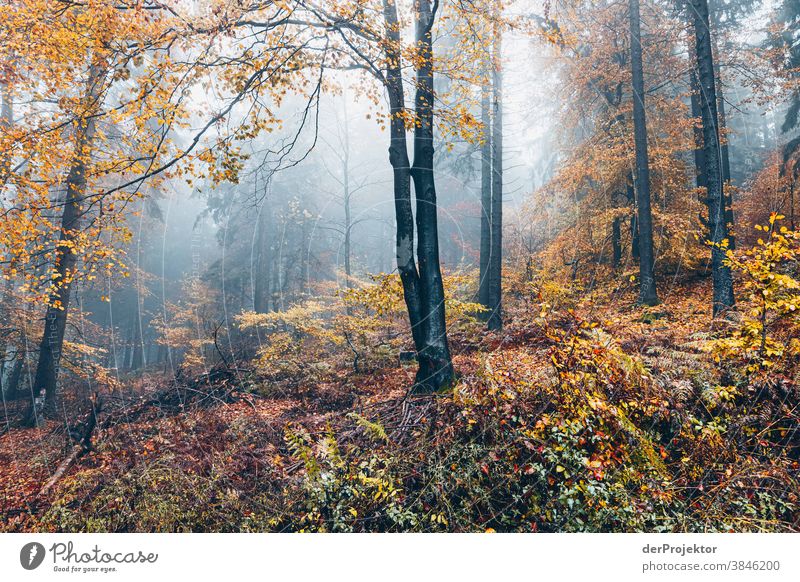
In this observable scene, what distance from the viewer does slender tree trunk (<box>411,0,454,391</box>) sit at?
5738 millimetres

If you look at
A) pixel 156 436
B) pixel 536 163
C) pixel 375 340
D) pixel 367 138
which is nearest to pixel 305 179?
pixel 367 138

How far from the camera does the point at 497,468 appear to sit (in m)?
3.73

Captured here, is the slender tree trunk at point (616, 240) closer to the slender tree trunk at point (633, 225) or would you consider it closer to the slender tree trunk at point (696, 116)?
the slender tree trunk at point (633, 225)

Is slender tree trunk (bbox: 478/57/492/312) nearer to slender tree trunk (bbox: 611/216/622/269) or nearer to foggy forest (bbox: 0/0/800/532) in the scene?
foggy forest (bbox: 0/0/800/532)

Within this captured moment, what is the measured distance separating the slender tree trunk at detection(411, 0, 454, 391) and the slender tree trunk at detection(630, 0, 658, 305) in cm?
687

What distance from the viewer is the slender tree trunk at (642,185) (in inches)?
379

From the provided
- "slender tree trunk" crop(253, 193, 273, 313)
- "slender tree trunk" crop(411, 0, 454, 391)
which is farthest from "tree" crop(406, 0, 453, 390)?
"slender tree trunk" crop(253, 193, 273, 313)

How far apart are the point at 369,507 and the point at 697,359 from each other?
4.54m

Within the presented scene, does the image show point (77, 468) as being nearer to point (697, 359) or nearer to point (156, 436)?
point (156, 436)
